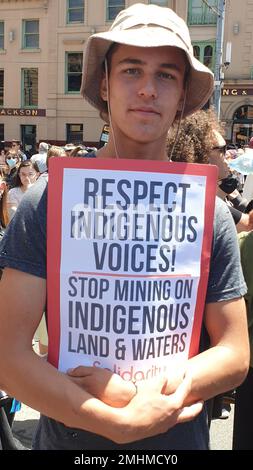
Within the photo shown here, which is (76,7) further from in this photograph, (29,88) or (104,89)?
(104,89)

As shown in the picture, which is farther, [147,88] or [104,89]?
[104,89]

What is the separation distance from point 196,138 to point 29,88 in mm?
25390

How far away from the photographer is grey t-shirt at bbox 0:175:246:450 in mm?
1212

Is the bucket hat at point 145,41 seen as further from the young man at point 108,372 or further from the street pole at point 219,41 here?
the street pole at point 219,41

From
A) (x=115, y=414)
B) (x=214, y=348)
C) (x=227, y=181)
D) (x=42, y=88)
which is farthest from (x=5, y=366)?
→ (x=42, y=88)

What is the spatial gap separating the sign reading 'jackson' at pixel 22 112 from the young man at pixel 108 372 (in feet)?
84.8

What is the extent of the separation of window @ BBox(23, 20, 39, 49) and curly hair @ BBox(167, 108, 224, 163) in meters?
25.3

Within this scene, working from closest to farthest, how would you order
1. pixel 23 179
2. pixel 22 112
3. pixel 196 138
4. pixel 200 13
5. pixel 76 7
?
pixel 196 138 < pixel 23 179 < pixel 200 13 < pixel 76 7 < pixel 22 112

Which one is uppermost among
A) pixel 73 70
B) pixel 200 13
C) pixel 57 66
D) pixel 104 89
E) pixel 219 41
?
pixel 200 13

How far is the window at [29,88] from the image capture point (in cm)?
2636

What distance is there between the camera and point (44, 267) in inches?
48.0

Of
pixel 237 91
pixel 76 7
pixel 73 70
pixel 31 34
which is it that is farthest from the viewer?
pixel 31 34

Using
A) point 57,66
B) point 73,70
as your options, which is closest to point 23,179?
point 73,70

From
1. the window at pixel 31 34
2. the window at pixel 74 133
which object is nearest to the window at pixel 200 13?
the window at pixel 74 133
